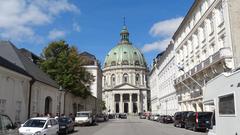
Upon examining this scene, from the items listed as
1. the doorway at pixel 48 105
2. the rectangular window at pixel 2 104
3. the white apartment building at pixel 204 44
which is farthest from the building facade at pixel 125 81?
the rectangular window at pixel 2 104

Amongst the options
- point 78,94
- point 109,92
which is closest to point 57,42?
point 78,94

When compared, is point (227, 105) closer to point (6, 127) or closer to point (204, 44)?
point (6, 127)

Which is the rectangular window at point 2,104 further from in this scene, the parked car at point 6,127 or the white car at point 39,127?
the parked car at point 6,127

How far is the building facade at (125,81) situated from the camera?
15575cm

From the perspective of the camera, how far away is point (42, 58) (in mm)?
48500

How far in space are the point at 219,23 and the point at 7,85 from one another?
22.8 m

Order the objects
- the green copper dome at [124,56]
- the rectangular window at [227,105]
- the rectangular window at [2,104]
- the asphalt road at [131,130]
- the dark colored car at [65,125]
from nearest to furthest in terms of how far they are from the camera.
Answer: the rectangular window at [227,105], the rectangular window at [2,104], the dark colored car at [65,125], the asphalt road at [131,130], the green copper dome at [124,56]

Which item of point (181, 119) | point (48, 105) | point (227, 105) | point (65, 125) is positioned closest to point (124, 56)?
point (48, 105)

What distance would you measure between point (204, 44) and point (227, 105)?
3145 cm

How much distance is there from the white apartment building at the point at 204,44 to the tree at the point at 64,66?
14.7 metres

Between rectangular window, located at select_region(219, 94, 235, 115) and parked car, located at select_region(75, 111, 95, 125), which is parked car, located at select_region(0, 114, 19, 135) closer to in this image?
rectangular window, located at select_region(219, 94, 235, 115)

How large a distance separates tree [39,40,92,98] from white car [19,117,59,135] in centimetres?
2527

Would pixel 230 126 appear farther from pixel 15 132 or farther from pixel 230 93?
pixel 15 132

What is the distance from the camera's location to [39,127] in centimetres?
1817
